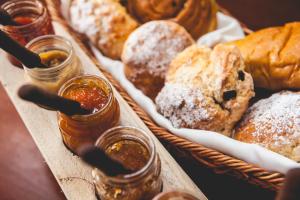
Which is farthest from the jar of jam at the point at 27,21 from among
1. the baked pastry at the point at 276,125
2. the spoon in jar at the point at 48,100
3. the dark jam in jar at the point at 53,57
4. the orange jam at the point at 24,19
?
the baked pastry at the point at 276,125

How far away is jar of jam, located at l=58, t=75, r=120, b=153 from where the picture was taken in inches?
35.5

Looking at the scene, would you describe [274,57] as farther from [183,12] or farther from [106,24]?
[106,24]

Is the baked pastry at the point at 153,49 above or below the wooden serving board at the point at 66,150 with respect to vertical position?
above

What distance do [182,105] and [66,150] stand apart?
0.35 meters

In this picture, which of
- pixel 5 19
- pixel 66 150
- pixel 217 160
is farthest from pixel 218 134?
pixel 5 19

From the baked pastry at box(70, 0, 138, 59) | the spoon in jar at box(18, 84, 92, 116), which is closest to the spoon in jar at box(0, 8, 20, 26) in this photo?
the baked pastry at box(70, 0, 138, 59)

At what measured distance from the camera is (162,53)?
4.14ft

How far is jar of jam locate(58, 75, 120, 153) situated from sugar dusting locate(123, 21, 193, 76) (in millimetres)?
307

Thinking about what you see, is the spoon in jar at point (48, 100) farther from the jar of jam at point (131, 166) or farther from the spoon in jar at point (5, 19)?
the spoon in jar at point (5, 19)

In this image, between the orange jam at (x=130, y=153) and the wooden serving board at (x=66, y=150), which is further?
the wooden serving board at (x=66, y=150)

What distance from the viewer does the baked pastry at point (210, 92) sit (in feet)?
3.51

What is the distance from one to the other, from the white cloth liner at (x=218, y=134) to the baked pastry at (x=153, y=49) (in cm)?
7

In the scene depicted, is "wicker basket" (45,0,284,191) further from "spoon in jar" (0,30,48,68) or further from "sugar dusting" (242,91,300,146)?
"spoon in jar" (0,30,48,68)

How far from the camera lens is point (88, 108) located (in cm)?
95
